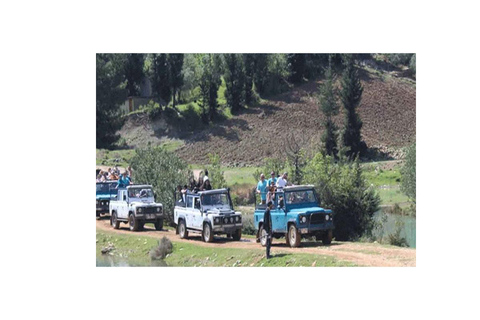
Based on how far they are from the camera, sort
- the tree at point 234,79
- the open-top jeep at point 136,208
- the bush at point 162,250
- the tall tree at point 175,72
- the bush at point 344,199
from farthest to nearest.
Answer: the tall tree at point 175,72
the tree at point 234,79
the open-top jeep at point 136,208
the bush at point 344,199
the bush at point 162,250

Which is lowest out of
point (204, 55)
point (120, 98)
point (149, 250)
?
point (149, 250)

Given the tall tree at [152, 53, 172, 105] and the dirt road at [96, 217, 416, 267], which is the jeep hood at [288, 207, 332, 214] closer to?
the dirt road at [96, 217, 416, 267]

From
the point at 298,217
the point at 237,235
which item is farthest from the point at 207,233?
the point at 298,217

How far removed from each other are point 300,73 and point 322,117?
891cm

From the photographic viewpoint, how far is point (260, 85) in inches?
2778

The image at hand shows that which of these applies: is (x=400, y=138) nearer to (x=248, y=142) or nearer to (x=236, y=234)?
(x=248, y=142)

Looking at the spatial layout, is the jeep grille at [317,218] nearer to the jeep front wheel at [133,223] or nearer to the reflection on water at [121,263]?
the reflection on water at [121,263]

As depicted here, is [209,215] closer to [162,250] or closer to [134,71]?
[162,250]

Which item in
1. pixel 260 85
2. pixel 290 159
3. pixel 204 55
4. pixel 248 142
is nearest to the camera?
pixel 290 159

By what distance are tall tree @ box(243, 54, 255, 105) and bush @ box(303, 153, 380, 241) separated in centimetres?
3735

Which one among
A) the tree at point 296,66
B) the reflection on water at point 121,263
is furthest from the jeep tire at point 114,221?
the tree at point 296,66

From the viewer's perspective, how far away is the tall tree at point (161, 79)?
225 ft

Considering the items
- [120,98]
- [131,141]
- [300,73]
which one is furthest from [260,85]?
[120,98]

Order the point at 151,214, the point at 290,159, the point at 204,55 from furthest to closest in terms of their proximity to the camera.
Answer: the point at 204,55 < the point at 290,159 < the point at 151,214
